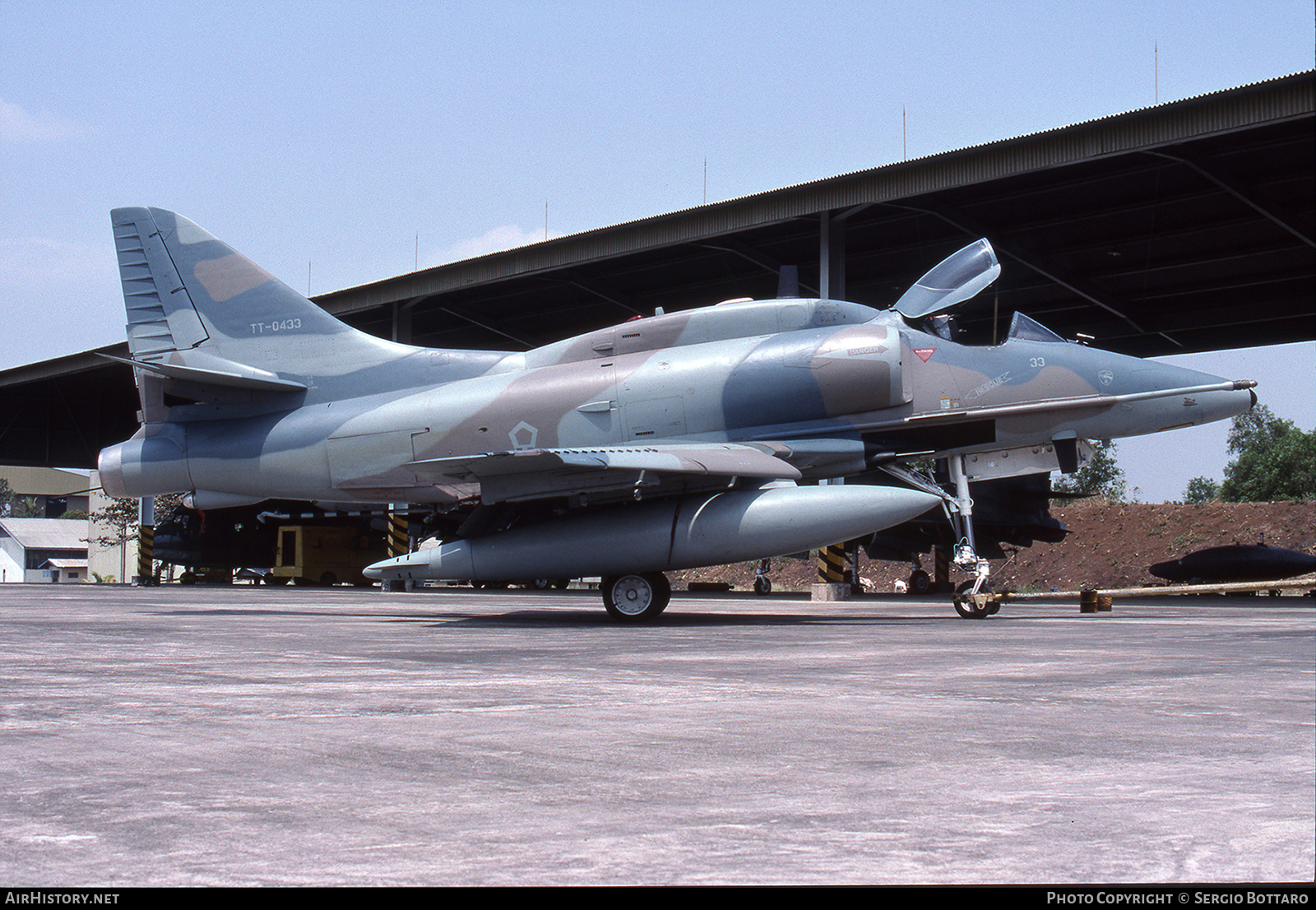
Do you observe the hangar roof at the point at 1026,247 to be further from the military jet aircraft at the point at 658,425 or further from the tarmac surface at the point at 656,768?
the tarmac surface at the point at 656,768

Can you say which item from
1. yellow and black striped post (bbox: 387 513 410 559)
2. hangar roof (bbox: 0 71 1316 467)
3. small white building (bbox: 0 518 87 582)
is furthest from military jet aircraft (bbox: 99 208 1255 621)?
small white building (bbox: 0 518 87 582)

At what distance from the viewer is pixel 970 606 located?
12.7m

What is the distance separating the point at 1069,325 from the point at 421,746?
101 ft

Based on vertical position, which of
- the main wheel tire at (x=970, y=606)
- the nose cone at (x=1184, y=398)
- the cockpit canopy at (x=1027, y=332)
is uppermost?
the cockpit canopy at (x=1027, y=332)

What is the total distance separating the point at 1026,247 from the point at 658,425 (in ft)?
48.0

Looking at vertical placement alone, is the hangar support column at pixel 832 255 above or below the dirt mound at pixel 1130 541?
above

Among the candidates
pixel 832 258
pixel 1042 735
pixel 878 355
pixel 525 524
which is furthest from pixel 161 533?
pixel 1042 735

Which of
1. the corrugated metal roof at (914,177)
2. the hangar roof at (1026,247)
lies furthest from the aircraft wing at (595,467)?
the corrugated metal roof at (914,177)

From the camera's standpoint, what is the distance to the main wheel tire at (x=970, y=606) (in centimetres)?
1267

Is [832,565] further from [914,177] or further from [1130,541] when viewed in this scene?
[1130,541]

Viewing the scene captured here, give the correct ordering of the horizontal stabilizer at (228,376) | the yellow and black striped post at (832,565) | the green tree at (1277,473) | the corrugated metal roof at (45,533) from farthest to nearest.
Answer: the corrugated metal roof at (45,533) → the green tree at (1277,473) → the yellow and black striped post at (832,565) → the horizontal stabilizer at (228,376)

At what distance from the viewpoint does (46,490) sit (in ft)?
300

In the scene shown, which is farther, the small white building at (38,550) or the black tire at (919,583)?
the small white building at (38,550)

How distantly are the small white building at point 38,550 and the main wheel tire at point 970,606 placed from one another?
301 feet
